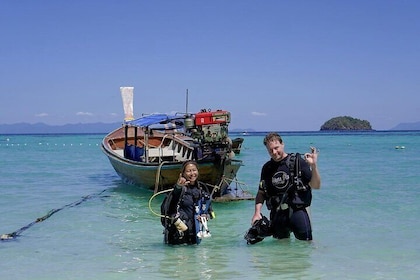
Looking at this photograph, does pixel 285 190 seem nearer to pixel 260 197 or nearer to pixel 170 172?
pixel 260 197

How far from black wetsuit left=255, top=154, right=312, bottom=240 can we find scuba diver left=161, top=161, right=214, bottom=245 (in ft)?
2.89

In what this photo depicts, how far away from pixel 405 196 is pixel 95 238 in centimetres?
907

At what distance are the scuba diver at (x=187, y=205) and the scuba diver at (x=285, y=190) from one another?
2.48 feet

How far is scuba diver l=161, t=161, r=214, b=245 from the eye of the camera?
7.20m

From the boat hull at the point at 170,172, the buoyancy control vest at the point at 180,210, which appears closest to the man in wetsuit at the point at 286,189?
the buoyancy control vest at the point at 180,210


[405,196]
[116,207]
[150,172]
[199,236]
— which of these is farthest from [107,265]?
[405,196]

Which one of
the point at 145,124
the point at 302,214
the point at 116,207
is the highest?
the point at 145,124

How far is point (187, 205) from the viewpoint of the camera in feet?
23.8

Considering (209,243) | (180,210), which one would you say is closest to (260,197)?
(180,210)

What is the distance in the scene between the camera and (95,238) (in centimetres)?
954

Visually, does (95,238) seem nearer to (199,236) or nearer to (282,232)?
(199,236)

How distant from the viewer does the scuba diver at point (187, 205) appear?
23.6 feet

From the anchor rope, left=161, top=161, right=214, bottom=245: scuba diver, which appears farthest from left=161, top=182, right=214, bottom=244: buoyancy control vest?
the anchor rope

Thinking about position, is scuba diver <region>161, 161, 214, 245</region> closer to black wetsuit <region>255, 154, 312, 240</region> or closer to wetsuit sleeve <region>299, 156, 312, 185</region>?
black wetsuit <region>255, 154, 312, 240</region>
